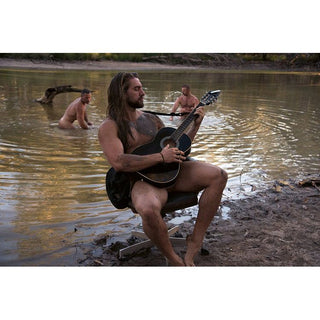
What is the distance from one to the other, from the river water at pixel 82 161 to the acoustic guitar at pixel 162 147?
2.59 ft

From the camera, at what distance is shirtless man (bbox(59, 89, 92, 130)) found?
26.5 ft

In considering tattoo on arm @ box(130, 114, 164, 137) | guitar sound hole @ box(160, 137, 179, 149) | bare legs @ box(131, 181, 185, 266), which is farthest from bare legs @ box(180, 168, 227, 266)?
tattoo on arm @ box(130, 114, 164, 137)

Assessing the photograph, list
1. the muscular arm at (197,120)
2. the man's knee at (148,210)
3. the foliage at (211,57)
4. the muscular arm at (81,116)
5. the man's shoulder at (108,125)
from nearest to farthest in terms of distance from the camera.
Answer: the man's knee at (148,210)
the man's shoulder at (108,125)
the muscular arm at (197,120)
the foliage at (211,57)
the muscular arm at (81,116)

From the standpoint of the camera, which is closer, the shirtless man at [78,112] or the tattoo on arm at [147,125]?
the tattoo on arm at [147,125]

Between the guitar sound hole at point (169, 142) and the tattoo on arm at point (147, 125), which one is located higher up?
the tattoo on arm at point (147, 125)

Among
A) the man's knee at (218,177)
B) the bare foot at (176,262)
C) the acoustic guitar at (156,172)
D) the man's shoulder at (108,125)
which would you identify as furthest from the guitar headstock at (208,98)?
the bare foot at (176,262)

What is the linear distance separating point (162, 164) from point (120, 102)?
578 millimetres

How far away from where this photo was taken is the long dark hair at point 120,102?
3100mm

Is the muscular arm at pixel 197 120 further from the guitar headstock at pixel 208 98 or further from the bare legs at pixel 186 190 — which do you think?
the bare legs at pixel 186 190

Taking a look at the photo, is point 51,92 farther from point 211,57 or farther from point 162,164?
point 162,164

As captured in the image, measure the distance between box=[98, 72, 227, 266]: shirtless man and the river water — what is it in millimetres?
749

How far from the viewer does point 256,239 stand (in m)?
3.44

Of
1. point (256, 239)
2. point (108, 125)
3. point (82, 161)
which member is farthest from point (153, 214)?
point (82, 161)

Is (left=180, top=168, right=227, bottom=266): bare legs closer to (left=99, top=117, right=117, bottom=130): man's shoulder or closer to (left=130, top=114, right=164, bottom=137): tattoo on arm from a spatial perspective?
(left=130, top=114, right=164, bottom=137): tattoo on arm
